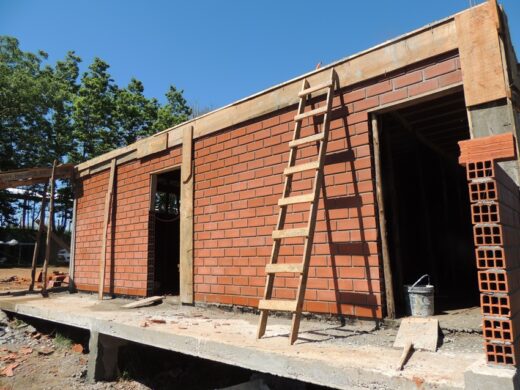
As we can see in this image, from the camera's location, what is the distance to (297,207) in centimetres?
503

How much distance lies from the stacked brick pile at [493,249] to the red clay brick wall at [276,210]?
1.72 meters

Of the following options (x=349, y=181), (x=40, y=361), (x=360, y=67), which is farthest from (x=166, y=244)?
(x=360, y=67)

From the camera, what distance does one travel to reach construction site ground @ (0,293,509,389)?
2787 millimetres

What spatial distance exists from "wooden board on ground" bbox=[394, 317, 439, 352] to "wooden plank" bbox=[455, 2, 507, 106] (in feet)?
6.90

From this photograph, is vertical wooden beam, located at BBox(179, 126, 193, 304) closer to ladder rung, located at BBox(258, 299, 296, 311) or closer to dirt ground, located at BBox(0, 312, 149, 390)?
dirt ground, located at BBox(0, 312, 149, 390)

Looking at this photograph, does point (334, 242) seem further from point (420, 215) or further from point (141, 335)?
point (420, 215)

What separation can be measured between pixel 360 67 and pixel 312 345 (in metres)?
3.09

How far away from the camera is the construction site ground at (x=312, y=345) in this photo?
2787 mm

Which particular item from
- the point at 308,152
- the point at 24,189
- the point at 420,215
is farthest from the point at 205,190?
the point at 24,189

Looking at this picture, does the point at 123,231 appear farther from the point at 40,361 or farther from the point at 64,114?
the point at 64,114

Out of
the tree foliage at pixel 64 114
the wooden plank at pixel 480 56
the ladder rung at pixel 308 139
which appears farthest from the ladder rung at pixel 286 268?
the tree foliage at pixel 64 114

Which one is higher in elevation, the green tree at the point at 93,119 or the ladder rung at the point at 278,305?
the green tree at the point at 93,119

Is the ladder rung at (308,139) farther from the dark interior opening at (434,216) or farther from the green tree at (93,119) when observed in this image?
the green tree at (93,119)

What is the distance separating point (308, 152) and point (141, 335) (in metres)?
2.93
